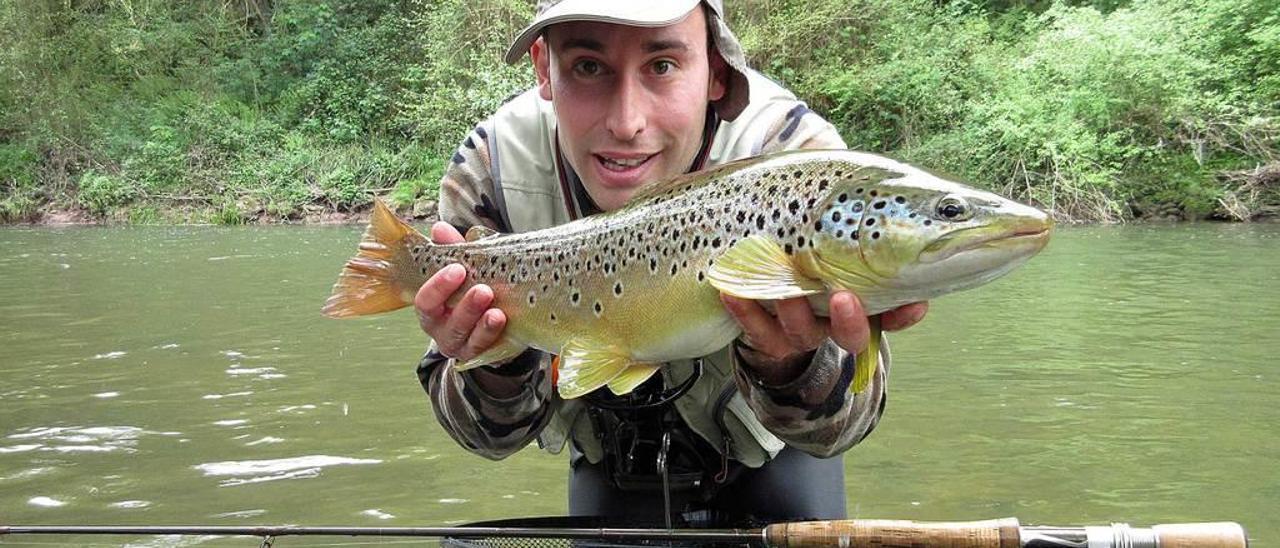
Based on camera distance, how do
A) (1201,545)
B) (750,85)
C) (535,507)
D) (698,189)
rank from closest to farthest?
(1201,545) → (698,189) → (750,85) → (535,507)

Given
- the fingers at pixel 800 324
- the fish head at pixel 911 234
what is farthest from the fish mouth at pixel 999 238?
the fingers at pixel 800 324

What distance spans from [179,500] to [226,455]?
2.47 feet

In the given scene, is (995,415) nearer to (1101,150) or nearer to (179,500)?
(179,500)

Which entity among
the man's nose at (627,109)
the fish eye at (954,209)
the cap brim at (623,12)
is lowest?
the fish eye at (954,209)

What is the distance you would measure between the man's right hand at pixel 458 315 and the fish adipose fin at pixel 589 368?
0.21 meters

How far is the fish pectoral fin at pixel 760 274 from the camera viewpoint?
198cm

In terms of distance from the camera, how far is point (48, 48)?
29.7 meters

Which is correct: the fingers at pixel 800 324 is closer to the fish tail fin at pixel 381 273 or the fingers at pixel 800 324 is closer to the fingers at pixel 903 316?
the fingers at pixel 903 316

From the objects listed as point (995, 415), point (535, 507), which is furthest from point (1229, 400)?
point (535, 507)

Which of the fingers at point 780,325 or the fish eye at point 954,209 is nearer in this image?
the fish eye at point 954,209

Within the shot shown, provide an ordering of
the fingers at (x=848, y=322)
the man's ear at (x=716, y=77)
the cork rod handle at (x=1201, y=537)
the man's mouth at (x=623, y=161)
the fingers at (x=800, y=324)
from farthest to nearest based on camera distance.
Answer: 1. the man's ear at (x=716, y=77)
2. the man's mouth at (x=623, y=161)
3. the fingers at (x=800, y=324)
4. the fingers at (x=848, y=322)
5. the cork rod handle at (x=1201, y=537)

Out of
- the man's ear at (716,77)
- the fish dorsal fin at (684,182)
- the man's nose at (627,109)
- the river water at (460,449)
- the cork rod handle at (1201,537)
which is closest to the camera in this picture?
the cork rod handle at (1201,537)

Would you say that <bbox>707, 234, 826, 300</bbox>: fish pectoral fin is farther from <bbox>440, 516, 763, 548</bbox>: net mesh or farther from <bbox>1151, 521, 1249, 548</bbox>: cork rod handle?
<bbox>1151, 521, 1249, 548</bbox>: cork rod handle

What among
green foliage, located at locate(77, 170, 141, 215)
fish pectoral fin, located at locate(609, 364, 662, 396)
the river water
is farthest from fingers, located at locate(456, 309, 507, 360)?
green foliage, located at locate(77, 170, 141, 215)
